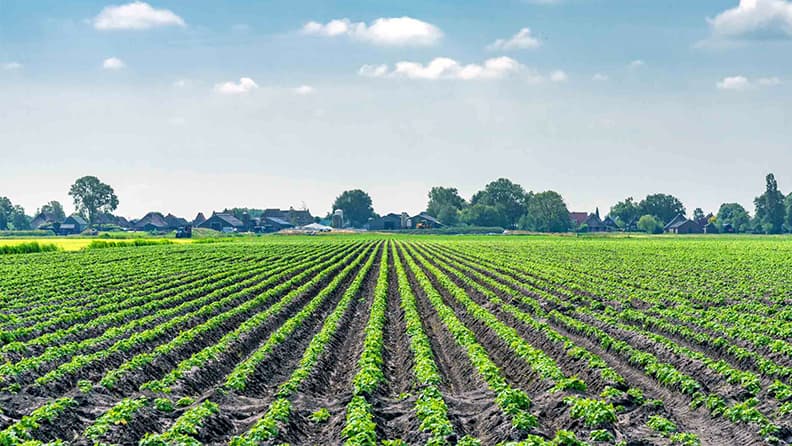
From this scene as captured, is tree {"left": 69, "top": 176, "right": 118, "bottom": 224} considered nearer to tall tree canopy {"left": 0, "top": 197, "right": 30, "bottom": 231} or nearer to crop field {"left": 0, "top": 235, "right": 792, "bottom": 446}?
tall tree canopy {"left": 0, "top": 197, "right": 30, "bottom": 231}

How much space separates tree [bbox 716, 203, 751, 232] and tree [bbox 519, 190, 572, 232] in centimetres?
3888

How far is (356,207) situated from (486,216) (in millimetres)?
37173

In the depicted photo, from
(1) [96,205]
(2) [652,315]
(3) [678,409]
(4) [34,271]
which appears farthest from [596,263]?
(1) [96,205]

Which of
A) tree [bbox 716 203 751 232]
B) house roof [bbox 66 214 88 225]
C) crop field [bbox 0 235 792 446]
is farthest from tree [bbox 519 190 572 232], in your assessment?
crop field [bbox 0 235 792 446]

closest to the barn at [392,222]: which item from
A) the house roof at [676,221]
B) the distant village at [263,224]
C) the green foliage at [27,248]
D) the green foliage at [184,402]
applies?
the distant village at [263,224]

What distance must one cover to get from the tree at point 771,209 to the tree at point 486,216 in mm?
56959

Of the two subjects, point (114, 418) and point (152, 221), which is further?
point (152, 221)

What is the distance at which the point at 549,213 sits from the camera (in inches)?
6634

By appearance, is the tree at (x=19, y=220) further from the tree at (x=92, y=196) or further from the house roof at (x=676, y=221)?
the house roof at (x=676, y=221)

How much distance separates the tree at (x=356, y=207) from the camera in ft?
643

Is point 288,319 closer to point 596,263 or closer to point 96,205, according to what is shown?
point 596,263

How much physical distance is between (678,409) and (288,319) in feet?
41.8

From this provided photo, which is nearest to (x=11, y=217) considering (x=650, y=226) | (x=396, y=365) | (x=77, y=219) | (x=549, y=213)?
(x=77, y=219)

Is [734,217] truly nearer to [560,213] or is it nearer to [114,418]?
[560,213]
